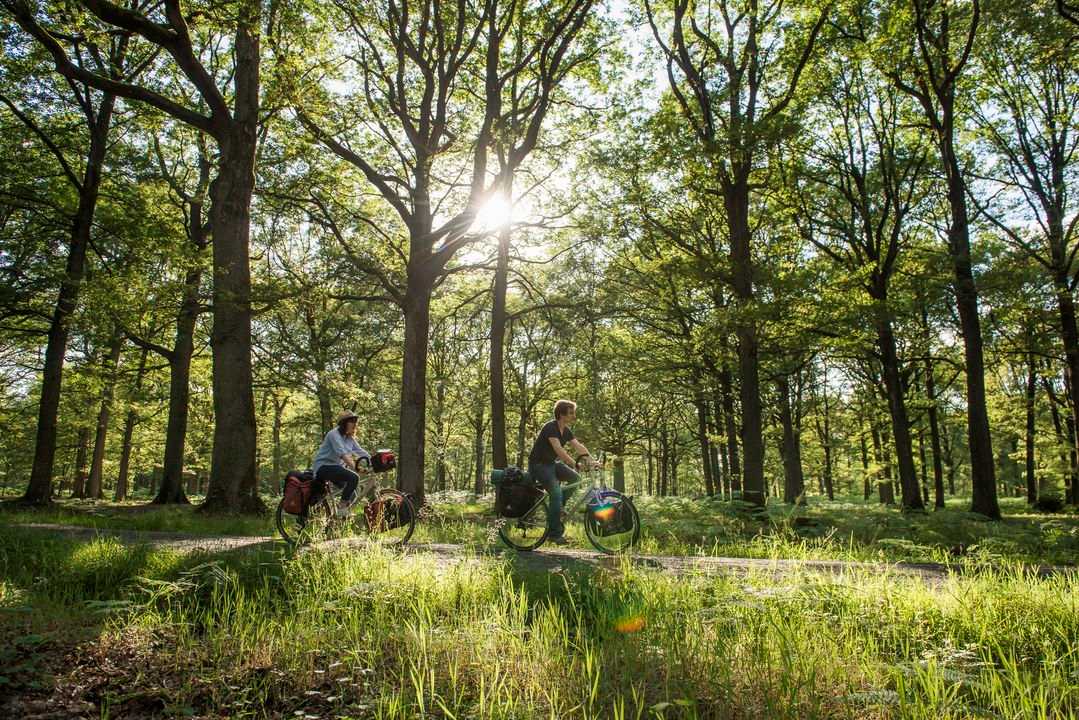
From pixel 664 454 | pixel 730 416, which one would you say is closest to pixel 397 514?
pixel 730 416

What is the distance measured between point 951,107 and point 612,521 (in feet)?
49.3

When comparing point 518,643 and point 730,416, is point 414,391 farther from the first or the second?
point 730,416

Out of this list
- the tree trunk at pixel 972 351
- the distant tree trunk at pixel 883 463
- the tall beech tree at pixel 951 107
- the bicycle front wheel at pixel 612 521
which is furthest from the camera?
the distant tree trunk at pixel 883 463

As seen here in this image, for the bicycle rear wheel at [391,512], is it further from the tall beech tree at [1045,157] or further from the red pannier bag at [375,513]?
the tall beech tree at [1045,157]

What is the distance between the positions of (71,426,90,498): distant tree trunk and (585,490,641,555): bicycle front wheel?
1139 inches

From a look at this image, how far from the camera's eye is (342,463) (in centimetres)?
837

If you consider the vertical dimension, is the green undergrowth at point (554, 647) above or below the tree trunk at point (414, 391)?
below

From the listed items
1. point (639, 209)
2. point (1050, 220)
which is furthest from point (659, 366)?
point (1050, 220)

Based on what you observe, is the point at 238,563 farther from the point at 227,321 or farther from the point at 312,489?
the point at 227,321

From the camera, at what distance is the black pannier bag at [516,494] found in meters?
8.06

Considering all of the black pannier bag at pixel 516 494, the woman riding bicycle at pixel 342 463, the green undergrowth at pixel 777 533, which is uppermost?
the woman riding bicycle at pixel 342 463

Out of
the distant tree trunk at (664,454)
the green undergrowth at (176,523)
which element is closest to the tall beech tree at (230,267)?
the green undergrowth at (176,523)

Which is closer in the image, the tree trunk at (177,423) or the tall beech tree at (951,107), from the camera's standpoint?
the tall beech tree at (951,107)

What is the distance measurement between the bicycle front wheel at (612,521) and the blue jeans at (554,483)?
1.33 ft
